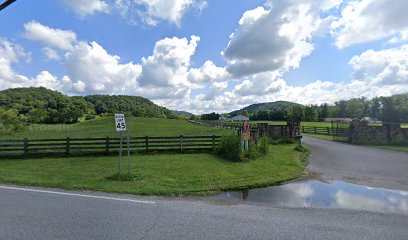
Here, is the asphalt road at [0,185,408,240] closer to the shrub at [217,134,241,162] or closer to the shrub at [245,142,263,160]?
the shrub at [217,134,241,162]

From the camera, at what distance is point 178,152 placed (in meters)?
16.7

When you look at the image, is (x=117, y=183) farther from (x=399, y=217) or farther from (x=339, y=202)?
(x=399, y=217)

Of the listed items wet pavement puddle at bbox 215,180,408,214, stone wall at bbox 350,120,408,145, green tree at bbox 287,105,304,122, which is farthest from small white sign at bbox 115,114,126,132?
green tree at bbox 287,105,304,122

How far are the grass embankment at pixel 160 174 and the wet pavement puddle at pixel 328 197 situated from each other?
739mm

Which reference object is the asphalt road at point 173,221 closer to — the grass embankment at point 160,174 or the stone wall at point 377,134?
the grass embankment at point 160,174

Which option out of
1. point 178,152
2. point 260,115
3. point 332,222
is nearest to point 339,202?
point 332,222

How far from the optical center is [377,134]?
24.9m

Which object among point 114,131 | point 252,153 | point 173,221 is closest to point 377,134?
point 252,153

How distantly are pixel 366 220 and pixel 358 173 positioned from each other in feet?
21.1

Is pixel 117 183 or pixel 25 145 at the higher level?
pixel 25 145

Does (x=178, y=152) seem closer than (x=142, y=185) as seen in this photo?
No

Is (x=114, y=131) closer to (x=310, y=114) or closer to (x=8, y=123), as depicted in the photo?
(x=8, y=123)

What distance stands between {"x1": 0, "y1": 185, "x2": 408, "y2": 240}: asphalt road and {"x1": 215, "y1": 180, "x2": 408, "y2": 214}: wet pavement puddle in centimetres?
63

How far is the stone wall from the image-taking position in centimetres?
2398
